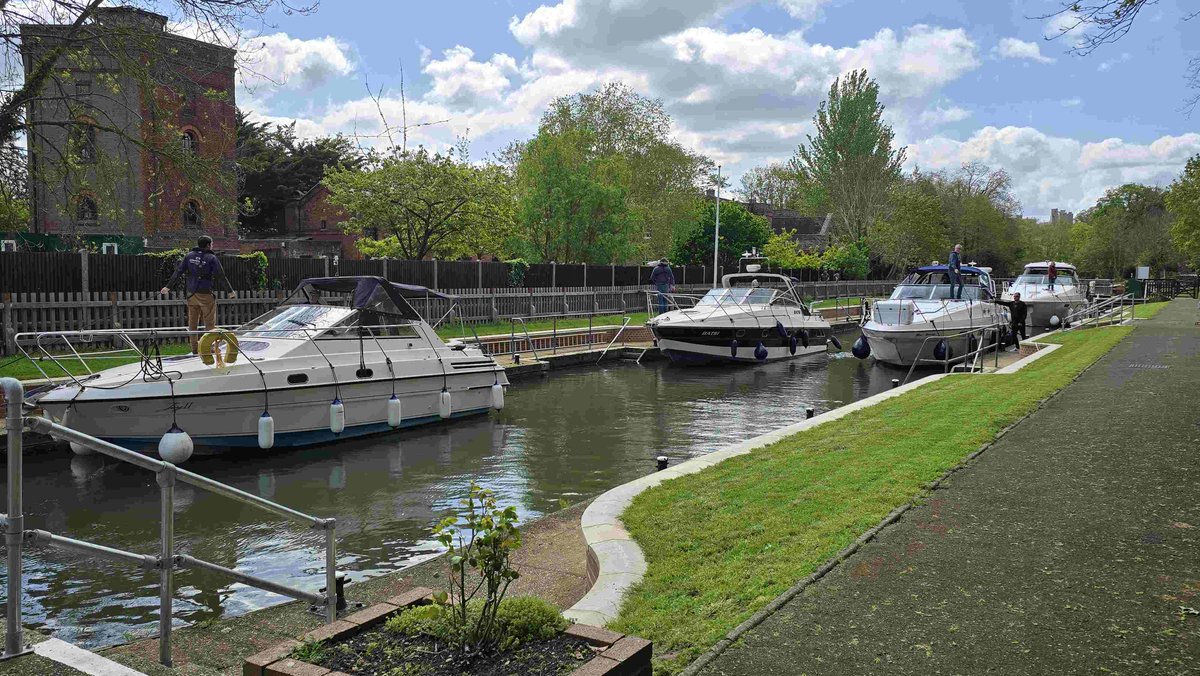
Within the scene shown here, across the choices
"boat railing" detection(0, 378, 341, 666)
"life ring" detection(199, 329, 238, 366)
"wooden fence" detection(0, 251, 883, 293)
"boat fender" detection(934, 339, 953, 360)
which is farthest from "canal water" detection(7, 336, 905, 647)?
"wooden fence" detection(0, 251, 883, 293)

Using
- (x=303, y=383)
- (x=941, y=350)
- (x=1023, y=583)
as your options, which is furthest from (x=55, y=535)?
(x=941, y=350)

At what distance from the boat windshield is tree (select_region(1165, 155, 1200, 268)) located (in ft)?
128

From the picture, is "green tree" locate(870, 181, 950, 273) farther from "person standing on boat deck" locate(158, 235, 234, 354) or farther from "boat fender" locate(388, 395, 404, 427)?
"person standing on boat deck" locate(158, 235, 234, 354)

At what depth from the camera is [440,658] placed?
4.03 metres

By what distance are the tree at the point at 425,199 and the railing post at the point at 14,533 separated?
94.2 ft

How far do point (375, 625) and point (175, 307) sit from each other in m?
19.4

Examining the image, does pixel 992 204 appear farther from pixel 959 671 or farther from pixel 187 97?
pixel 959 671

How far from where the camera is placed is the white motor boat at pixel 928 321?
24109mm

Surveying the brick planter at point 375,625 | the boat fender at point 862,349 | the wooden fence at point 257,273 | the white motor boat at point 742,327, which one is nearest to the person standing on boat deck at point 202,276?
the wooden fence at point 257,273

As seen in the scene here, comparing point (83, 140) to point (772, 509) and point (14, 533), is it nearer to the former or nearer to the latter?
point (14, 533)

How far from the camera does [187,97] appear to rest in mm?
15891

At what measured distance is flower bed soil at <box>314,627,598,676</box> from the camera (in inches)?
153

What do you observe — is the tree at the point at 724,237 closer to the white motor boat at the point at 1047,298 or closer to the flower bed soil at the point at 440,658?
the white motor boat at the point at 1047,298

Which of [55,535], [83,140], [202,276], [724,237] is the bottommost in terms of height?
[55,535]
